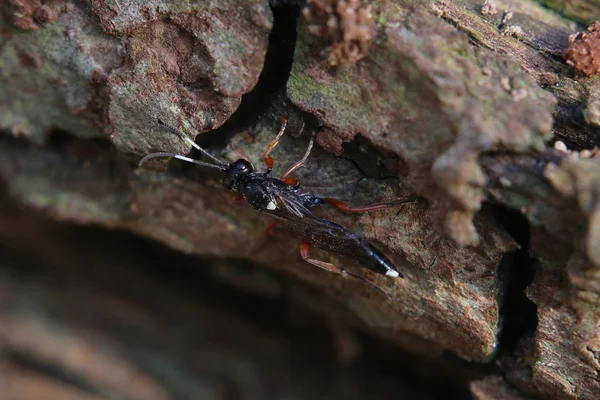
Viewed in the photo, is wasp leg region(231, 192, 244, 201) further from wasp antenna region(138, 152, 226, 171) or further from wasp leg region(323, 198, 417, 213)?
wasp leg region(323, 198, 417, 213)

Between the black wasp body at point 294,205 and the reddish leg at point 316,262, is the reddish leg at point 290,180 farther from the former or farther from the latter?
the reddish leg at point 316,262

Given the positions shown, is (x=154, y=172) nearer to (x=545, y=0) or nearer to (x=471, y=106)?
(x=471, y=106)

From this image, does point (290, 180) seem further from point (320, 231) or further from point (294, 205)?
point (320, 231)

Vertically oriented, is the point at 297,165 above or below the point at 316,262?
above

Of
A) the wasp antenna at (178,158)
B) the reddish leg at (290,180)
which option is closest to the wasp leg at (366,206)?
the reddish leg at (290,180)

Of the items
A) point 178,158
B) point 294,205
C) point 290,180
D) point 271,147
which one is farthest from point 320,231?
point 178,158

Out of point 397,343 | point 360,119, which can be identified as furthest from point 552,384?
point 360,119

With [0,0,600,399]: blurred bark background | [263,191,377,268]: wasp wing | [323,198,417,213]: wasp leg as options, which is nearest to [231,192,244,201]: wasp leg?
[0,0,600,399]: blurred bark background
